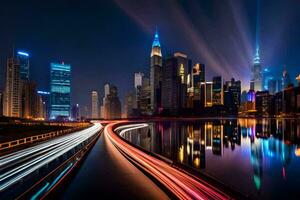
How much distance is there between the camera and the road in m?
12.9

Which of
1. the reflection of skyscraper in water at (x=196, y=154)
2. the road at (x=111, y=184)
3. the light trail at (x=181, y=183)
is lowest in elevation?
the reflection of skyscraper in water at (x=196, y=154)

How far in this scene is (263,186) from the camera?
24281 mm

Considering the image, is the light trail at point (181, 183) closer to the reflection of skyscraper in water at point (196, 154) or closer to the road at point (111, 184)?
the road at point (111, 184)

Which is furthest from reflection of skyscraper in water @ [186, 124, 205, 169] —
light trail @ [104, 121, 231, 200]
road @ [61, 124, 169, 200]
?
light trail @ [104, 121, 231, 200]

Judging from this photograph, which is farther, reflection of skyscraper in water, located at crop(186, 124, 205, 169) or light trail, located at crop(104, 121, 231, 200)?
reflection of skyscraper in water, located at crop(186, 124, 205, 169)

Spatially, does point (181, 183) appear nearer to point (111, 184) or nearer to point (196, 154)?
point (111, 184)

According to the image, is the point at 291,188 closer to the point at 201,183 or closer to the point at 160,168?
the point at 160,168

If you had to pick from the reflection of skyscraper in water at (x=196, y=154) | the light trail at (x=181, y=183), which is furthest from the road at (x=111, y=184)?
the reflection of skyscraper in water at (x=196, y=154)

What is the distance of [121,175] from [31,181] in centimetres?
525

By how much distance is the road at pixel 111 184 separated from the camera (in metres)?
12.9

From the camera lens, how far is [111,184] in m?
15.1

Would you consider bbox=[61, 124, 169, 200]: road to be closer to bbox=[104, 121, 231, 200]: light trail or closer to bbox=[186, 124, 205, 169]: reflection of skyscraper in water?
bbox=[104, 121, 231, 200]: light trail

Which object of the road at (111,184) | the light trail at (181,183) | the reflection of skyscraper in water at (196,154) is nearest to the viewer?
the light trail at (181,183)

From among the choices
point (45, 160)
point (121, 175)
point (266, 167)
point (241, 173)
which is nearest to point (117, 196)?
point (121, 175)
